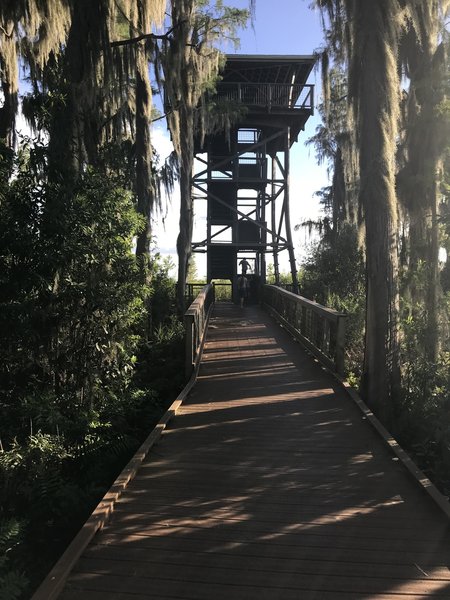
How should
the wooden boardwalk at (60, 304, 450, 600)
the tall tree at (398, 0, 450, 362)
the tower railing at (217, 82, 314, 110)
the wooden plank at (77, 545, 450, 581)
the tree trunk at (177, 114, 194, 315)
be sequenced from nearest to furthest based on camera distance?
the wooden boardwalk at (60, 304, 450, 600) < the wooden plank at (77, 545, 450, 581) < the tall tree at (398, 0, 450, 362) < the tree trunk at (177, 114, 194, 315) < the tower railing at (217, 82, 314, 110)

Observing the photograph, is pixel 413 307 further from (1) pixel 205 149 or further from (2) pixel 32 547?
(1) pixel 205 149

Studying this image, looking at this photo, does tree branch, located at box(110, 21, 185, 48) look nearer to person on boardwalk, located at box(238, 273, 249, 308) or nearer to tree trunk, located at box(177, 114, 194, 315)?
tree trunk, located at box(177, 114, 194, 315)

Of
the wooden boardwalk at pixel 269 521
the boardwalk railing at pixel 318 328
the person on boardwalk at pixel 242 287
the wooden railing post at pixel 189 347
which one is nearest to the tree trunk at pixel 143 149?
the wooden railing post at pixel 189 347

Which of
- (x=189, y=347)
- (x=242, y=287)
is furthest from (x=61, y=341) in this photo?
(x=242, y=287)

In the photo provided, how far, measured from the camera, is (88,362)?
6.06m

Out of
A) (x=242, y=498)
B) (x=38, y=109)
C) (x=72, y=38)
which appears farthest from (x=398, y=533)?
(x=72, y=38)

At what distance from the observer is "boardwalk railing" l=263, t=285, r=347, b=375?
7.92 m

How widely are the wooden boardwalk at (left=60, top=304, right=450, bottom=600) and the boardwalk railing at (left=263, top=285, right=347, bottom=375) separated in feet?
6.10

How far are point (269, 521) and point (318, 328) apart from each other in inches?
255

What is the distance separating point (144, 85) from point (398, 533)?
11.4m

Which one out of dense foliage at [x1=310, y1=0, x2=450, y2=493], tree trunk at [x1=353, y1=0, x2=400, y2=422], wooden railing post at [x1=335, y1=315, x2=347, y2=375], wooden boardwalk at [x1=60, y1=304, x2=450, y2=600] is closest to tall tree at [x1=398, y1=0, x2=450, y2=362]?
dense foliage at [x1=310, y1=0, x2=450, y2=493]

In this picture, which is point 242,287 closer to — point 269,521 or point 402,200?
point 402,200

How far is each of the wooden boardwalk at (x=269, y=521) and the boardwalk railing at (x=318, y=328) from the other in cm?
186

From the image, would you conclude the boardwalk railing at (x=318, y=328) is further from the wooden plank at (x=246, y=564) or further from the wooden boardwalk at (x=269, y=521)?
the wooden plank at (x=246, y=564)
